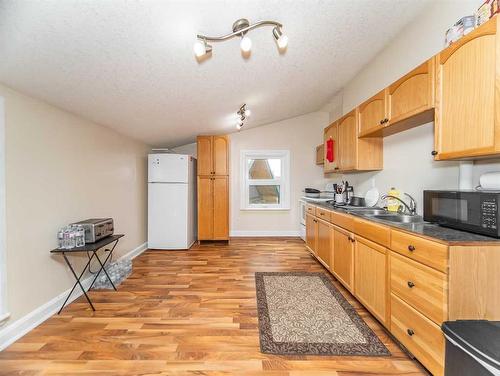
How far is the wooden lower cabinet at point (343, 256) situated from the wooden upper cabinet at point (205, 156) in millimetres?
2762

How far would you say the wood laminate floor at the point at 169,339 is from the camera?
1588 mm

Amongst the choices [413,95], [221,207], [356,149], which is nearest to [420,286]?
[413,95]

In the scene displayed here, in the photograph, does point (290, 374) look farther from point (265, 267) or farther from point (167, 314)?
point (265, 267)

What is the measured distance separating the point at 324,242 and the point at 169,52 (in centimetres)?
273

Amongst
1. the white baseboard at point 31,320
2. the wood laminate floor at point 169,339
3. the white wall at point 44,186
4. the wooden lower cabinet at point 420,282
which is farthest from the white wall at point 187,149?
the wooden lower cabinet at point 420,282

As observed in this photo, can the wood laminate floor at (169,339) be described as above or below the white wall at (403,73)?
below

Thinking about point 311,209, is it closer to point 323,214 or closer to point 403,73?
point 323,214

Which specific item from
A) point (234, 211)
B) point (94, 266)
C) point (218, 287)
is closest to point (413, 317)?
point (218, 287)

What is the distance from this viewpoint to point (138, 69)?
1976 mm

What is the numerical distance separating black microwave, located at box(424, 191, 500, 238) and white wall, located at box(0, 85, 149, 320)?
315 centimetres

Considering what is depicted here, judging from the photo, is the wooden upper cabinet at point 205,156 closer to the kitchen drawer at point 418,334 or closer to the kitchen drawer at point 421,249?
the kitchen drawer at point 421,249

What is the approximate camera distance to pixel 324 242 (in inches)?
126

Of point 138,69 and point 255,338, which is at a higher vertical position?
point 138,69

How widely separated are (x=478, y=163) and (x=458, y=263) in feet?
2.92
